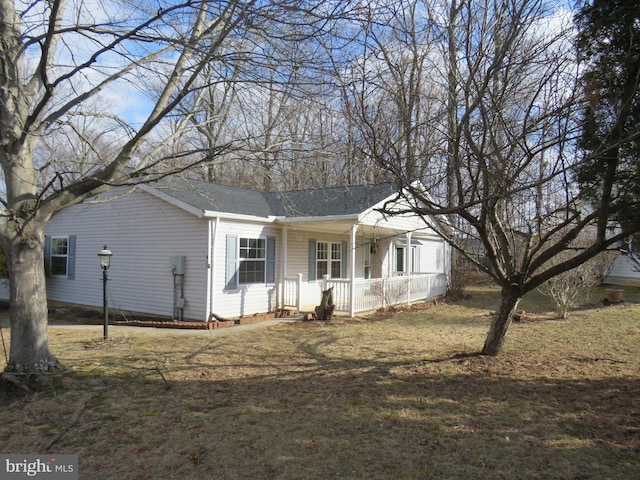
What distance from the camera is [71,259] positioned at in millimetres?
14523

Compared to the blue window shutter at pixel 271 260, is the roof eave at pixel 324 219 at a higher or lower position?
higher

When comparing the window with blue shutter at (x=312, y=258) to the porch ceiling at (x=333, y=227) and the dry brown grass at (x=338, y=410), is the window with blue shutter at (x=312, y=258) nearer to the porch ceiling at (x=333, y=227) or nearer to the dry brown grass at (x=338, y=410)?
the porch ceiling at (x=333, y=227)

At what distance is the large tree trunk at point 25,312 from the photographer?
5.49 metres

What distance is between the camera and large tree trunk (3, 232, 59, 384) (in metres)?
5.49

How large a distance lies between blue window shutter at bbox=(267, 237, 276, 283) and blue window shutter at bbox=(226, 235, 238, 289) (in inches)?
47.9

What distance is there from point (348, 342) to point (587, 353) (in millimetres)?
4213

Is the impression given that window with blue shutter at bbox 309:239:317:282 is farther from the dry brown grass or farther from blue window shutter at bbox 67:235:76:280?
blue window shutter at bbox 67:235:76:280

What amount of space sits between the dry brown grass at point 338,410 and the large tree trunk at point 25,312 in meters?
0.40

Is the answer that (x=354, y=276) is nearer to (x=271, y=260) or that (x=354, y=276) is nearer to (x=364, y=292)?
(x=364, y=292)

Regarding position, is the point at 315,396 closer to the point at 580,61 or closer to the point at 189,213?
the point at 580,61

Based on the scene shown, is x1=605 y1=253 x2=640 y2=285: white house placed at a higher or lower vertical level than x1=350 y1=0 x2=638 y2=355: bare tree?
lower

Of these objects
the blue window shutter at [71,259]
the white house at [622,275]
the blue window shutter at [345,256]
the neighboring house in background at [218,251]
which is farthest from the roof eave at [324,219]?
the white house at [622,275]

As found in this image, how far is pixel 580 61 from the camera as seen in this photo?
4992 millimetres

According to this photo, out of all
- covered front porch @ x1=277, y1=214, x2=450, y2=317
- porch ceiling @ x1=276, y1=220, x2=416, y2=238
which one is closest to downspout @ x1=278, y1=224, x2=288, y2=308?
covered front porch @ x1=277, y1=214, x2=450, y2=317
